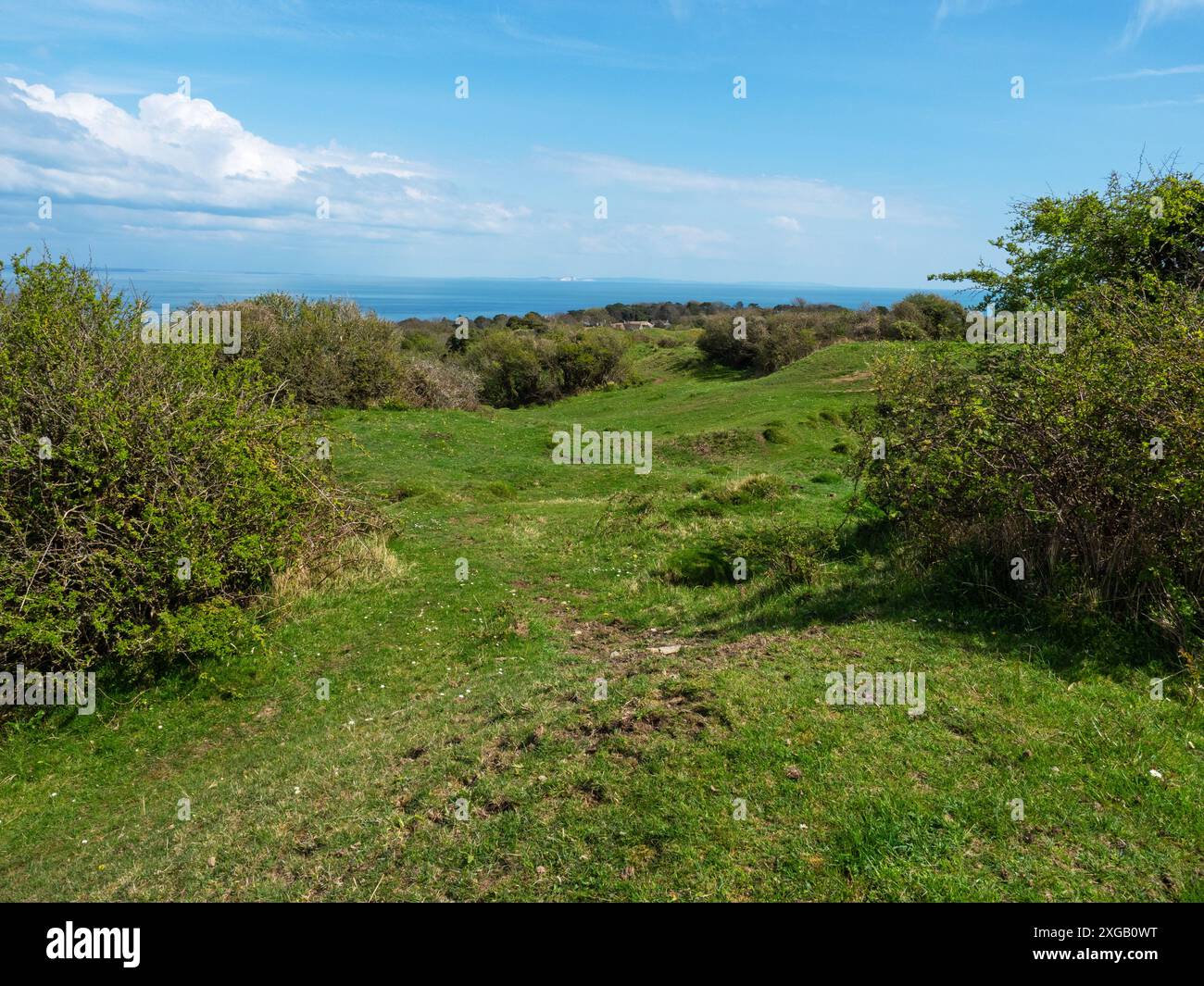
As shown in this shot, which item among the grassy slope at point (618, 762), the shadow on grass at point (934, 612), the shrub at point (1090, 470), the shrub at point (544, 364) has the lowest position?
the grassy slope at point (618, 762)

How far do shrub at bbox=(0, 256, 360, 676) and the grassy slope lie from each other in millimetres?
1215

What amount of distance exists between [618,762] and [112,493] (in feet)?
33.0

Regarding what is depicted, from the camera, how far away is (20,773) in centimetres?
1004

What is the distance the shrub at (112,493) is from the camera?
11281 millimetres

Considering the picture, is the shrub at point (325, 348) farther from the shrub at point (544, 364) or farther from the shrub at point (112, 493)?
the shrub at point (112, 493)

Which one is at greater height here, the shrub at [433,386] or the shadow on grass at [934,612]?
the shrub at [433,386]

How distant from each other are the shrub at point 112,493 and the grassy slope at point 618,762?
122 cm

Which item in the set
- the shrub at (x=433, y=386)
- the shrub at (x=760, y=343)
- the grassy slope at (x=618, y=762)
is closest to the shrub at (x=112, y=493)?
the grassy slope at (x=618, y=762)

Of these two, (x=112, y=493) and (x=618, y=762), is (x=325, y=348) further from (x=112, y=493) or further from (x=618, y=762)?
(x=618, y=762)

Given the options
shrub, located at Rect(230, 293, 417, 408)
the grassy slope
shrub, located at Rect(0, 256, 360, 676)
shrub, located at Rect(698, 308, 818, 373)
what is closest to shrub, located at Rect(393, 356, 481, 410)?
shrub, located at Rect(230, 293, 417, 408)

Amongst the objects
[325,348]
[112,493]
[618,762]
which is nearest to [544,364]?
[325,348]

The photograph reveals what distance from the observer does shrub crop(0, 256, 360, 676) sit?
11281 mm

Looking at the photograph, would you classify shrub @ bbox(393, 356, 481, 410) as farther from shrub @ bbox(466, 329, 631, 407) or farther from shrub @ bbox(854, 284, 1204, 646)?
shrub @ bbox(854, 284, 1204, 646)
